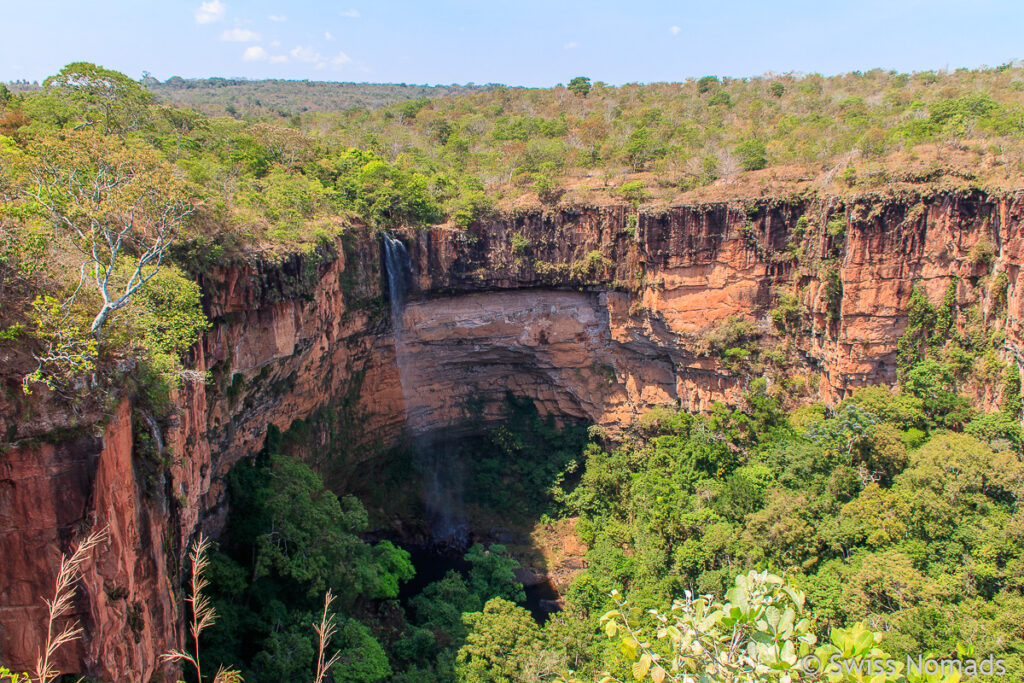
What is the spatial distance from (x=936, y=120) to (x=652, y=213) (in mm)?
→ 9994

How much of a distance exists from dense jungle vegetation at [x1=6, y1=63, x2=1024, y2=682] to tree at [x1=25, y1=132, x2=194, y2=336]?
2.3 inches

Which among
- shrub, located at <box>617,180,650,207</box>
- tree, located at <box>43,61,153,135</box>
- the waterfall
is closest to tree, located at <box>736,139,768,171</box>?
shrub, located at <box>617,180,650,207</box>

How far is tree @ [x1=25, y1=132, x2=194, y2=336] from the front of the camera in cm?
906

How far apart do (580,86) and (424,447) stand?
28.2m

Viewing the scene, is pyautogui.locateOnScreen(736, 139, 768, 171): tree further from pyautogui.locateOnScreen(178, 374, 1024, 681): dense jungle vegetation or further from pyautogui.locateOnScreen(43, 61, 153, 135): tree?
pyautogui.locateOnScreen(43, 61, 153, 135): tree

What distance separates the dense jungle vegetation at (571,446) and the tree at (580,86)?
15248mm

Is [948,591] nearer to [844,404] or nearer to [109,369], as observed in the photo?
[844,404]

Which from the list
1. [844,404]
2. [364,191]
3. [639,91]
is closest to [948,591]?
[844,404]

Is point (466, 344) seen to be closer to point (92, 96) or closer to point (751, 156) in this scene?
point (751, 156)

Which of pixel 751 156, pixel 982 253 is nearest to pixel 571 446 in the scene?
pixel 751 156

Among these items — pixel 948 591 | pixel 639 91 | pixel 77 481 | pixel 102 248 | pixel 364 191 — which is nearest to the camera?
pixel 77 481

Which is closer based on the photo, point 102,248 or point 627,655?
point 627,655

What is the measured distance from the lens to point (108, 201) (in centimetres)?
992

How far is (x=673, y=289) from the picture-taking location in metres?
20.1
